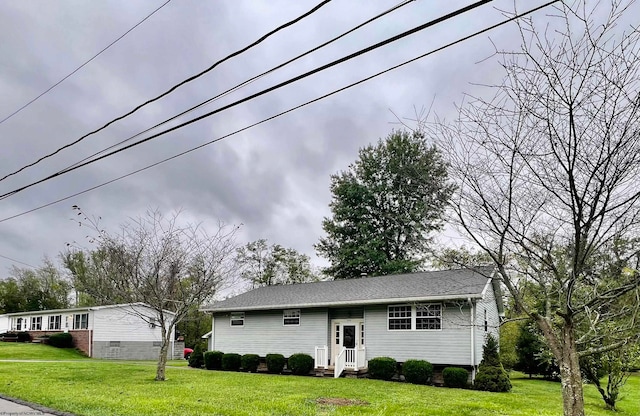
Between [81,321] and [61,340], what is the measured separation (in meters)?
1.63

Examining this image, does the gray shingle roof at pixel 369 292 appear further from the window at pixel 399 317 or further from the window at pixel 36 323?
the window at pixel 36 323

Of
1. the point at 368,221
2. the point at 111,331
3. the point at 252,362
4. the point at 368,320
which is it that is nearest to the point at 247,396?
the point at 368,320

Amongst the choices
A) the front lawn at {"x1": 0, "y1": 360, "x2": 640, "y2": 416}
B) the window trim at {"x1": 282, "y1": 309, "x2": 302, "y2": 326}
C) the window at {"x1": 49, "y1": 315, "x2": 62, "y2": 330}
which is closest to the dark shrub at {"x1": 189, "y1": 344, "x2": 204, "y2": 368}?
the window trim at {"x1": 282, "y1": 309, "x2": 302, "y2": 326}

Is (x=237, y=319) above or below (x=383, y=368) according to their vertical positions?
above

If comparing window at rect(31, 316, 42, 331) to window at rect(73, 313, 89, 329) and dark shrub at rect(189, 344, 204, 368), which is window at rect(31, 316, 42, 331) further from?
dark shrub at rect(189, 344, 204, 368)

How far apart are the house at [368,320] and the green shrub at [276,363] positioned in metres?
0.78

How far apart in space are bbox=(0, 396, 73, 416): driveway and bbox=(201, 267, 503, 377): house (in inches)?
444

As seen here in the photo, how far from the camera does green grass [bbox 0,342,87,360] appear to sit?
2838 cm

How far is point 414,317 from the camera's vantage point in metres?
19.8

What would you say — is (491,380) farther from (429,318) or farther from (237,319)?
(237,319)

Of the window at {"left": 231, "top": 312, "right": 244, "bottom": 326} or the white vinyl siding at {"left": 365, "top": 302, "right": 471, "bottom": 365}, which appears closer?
the white vinyl siding at {"left": 365, "top": 302, "right": 471, "bottom": 365}

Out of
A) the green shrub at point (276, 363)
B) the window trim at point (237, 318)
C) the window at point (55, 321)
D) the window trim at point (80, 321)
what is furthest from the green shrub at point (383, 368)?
the window at point (55, 321)

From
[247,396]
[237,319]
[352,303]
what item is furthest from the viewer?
[237,319]

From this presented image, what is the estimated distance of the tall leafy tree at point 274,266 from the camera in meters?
42.8
